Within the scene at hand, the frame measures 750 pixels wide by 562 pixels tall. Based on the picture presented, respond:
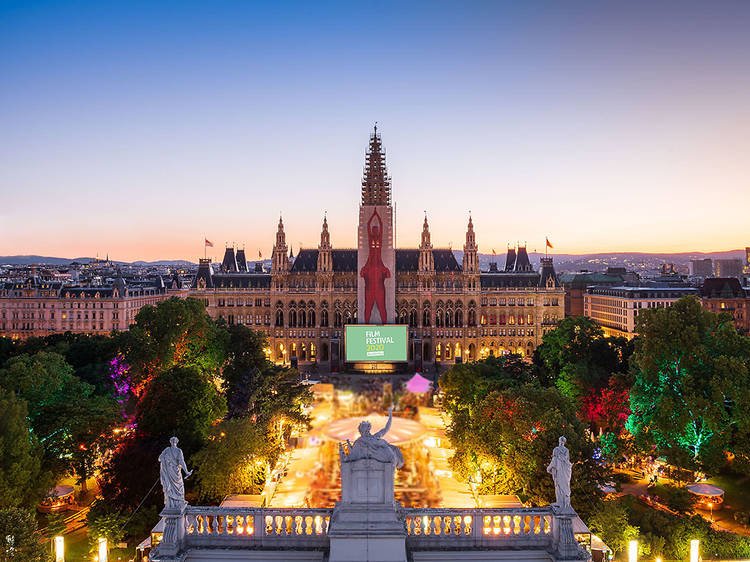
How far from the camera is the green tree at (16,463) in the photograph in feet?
91.0

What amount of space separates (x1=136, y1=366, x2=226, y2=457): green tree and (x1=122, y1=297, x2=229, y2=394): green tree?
40.9 feet

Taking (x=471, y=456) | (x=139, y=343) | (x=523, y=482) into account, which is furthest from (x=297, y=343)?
(x=523, y=482)

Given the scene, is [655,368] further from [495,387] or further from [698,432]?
[495,387]

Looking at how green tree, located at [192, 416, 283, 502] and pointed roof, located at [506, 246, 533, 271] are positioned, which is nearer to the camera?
green tree, located at [192, 416, 283, 502]

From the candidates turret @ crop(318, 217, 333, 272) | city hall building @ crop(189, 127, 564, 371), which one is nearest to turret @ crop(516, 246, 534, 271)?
city hall building @ crop(189, 127, 564, 371)

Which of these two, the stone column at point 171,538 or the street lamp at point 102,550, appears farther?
the street lamp at point 102,550

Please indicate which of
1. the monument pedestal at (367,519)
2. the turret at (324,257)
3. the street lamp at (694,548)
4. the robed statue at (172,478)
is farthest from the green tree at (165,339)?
the turret at (324,257)

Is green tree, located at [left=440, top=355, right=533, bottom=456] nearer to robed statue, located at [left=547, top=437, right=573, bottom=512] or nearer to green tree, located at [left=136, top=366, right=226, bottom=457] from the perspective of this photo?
green tree, located at [left=136, top=366, right=226, bottom=457]

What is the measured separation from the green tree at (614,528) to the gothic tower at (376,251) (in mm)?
69642

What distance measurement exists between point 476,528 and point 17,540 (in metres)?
17.7

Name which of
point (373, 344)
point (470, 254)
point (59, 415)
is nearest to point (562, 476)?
point (59, 415)

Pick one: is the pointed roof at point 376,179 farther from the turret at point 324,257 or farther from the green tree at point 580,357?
the green tree at point 580,357

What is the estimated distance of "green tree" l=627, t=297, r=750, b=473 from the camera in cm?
3472

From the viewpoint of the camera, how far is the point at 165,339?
52.1 metres
